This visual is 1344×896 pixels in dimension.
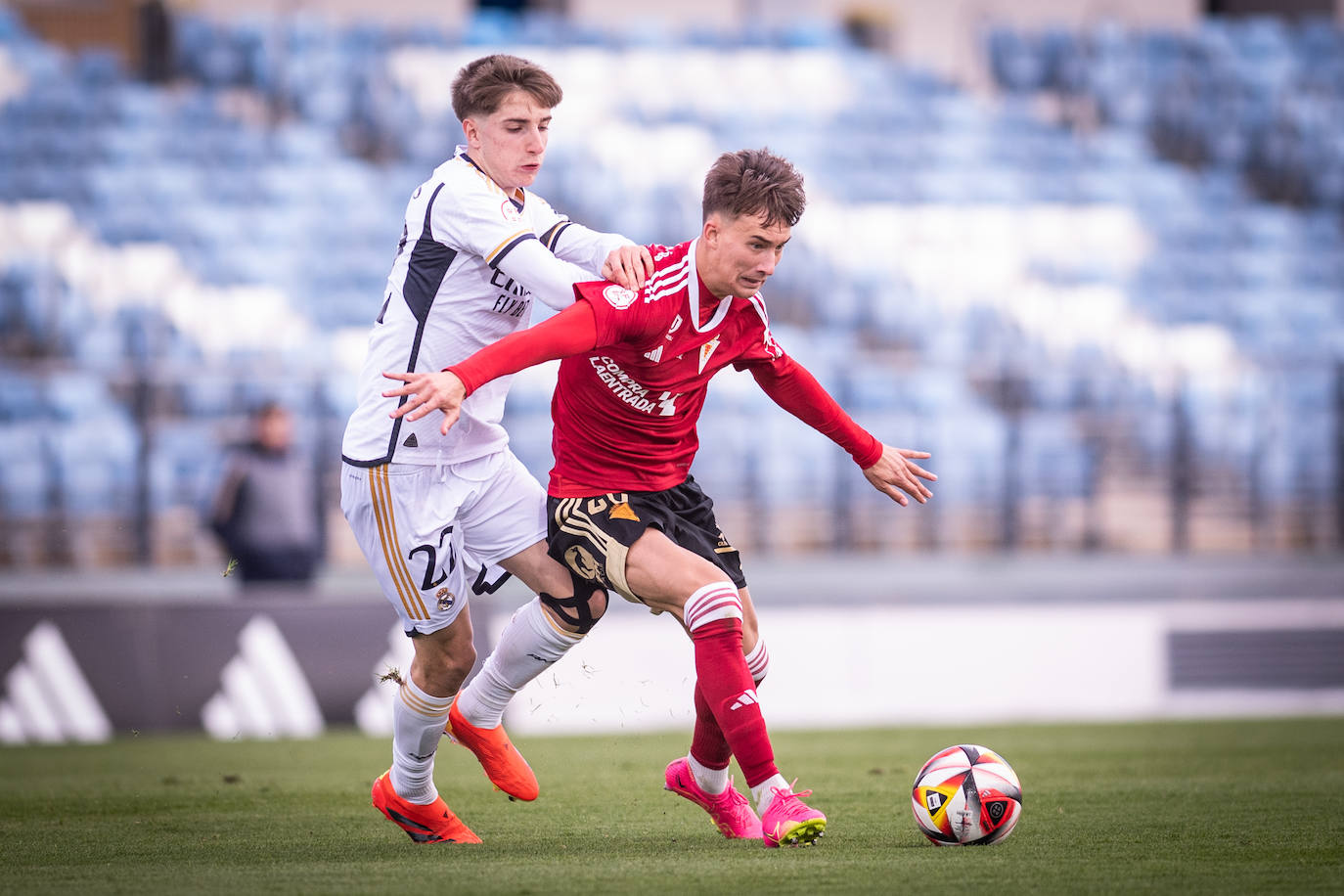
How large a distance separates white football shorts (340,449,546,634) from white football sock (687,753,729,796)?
32.1 inches

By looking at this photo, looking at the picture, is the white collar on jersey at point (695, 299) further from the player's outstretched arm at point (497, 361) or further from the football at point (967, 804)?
the football at point (967, 804)

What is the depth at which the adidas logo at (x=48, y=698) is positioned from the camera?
8172 mm

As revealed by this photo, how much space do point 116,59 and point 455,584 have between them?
38.3 feet

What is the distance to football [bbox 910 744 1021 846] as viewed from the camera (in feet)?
13.7

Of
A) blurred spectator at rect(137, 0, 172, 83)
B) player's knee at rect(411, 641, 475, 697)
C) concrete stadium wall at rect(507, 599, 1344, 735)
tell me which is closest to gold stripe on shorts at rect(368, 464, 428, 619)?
player's knee at rect(411, 641, 475, 697)

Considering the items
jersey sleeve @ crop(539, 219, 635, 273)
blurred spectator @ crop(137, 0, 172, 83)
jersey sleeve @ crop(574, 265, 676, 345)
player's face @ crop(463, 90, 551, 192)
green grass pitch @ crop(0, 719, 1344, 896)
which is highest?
blurred spectator @ crop(137, 0, 172, 83)

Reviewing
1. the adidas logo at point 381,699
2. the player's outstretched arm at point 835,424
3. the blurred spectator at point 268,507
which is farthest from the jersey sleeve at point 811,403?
the blurred spectator at point 268,507

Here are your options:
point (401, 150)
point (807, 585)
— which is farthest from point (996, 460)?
point (401, 150)

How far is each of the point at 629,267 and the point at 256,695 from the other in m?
5.11

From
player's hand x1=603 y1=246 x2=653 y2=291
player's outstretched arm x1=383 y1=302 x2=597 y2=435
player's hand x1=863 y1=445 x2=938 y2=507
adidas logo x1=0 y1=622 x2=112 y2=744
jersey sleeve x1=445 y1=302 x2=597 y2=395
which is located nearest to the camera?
player's outstretched arm x1=383 y1=302 x2=597 y2=435

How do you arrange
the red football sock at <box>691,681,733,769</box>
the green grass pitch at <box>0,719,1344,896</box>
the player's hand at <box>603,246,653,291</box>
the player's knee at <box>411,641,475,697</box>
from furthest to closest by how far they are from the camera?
the player's knee at <box>411,641,475,697</box>
the red football sock at <box>691,681,733,769</box>
the player's hand at <box>603,246,653,291</box>
the green grass pitch at <box>0,719,1344,896</box>

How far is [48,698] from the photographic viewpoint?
8.25 m

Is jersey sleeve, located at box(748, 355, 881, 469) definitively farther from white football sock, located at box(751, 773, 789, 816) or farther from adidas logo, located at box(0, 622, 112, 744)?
adidas logo, located at box(0, 622, 112, 744)

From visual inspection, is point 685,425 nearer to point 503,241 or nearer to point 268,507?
point 503,241
